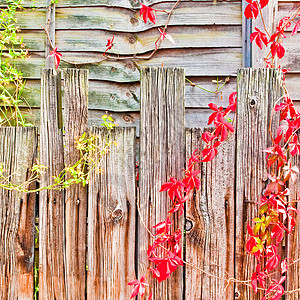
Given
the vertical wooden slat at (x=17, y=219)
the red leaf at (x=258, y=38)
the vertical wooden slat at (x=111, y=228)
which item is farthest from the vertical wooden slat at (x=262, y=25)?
the vertical wooden slat at (x=17, y=219)

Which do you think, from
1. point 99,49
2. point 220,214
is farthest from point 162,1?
point 220,214

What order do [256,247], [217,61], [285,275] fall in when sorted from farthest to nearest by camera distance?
[217,61]
[285,275]
[256,247]

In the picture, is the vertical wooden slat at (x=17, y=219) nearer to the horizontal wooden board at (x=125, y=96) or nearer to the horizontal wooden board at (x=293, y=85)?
the horizontal wooden board at (x=125, y=96)

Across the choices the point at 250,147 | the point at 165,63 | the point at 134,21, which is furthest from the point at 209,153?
the point at 134,21

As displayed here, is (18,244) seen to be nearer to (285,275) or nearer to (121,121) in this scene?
(285,275)

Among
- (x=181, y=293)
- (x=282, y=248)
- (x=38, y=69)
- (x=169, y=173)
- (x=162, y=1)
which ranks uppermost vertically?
(x=162, y=1)

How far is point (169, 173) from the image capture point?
1.57 m

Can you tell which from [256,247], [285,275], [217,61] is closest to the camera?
[256,247]

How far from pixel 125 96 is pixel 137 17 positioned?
2.49 ft

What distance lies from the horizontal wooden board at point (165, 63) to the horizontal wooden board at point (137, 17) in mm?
269

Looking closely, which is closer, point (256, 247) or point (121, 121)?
point (256, 247)

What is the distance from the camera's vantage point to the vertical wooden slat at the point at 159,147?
1536mm

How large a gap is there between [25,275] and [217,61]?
7.85 feet

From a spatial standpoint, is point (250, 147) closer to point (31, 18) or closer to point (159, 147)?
point (159, 147)
